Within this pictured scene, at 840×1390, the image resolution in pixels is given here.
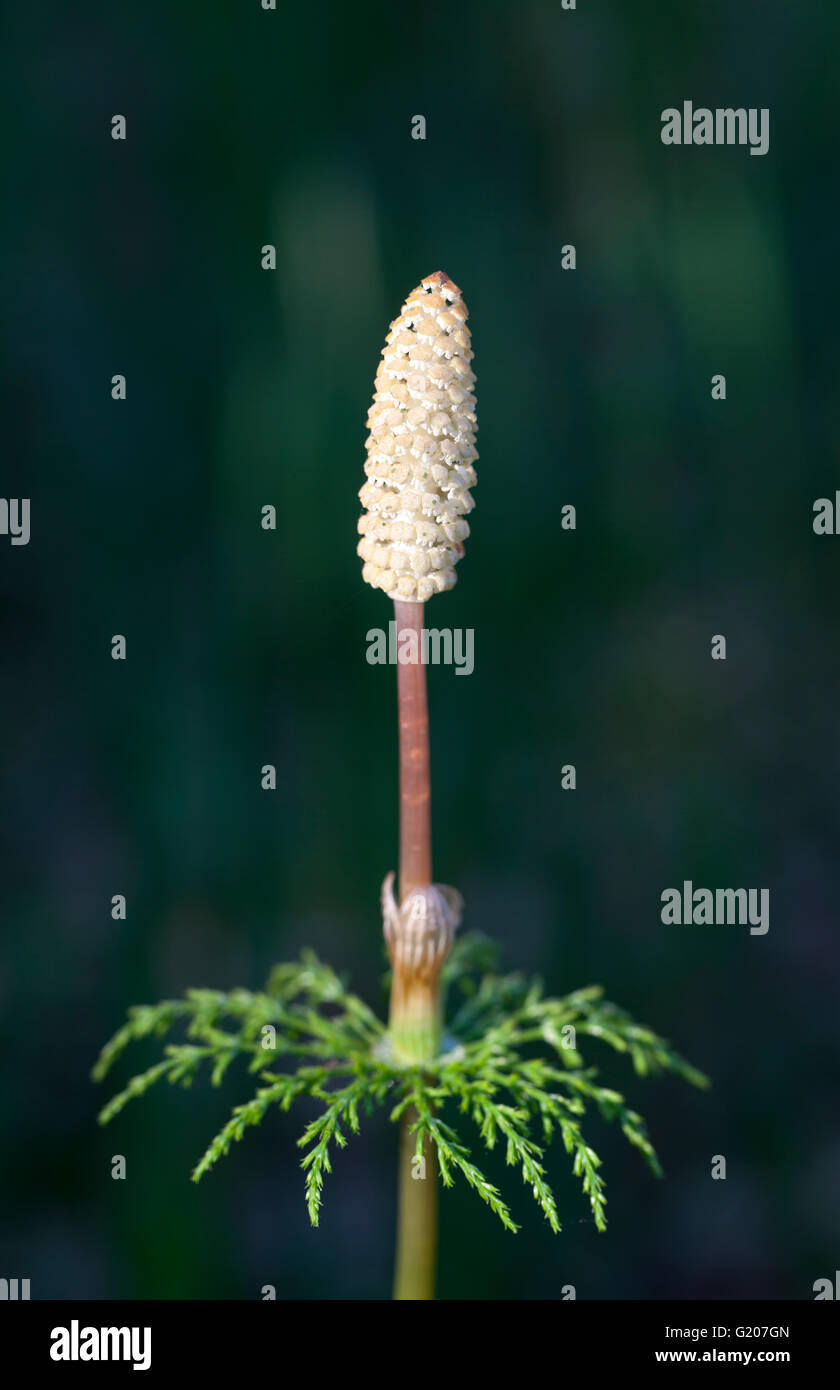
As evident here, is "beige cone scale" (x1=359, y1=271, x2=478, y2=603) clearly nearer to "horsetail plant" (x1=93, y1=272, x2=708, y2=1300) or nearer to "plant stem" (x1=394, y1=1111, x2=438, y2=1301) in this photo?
"horsetail plant" (x1=93, y1=272, x2=708, y2=1300)

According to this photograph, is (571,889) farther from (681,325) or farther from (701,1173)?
(681,325)

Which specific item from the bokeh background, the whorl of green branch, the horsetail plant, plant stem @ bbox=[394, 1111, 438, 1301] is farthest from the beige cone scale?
the bokeh background

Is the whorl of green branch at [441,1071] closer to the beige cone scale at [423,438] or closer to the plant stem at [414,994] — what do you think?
the plant stem at [414,994]

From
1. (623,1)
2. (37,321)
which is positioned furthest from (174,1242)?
(623,1)

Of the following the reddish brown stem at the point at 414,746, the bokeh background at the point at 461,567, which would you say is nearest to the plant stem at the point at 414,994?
the reddish brown stem at the point at 414,746

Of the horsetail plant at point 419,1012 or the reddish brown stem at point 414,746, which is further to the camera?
the reddish brown stem at point 414,746

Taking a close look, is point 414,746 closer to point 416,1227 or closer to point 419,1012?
point 419,1012

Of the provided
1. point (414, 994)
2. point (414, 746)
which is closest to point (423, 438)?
point (414, 746)
